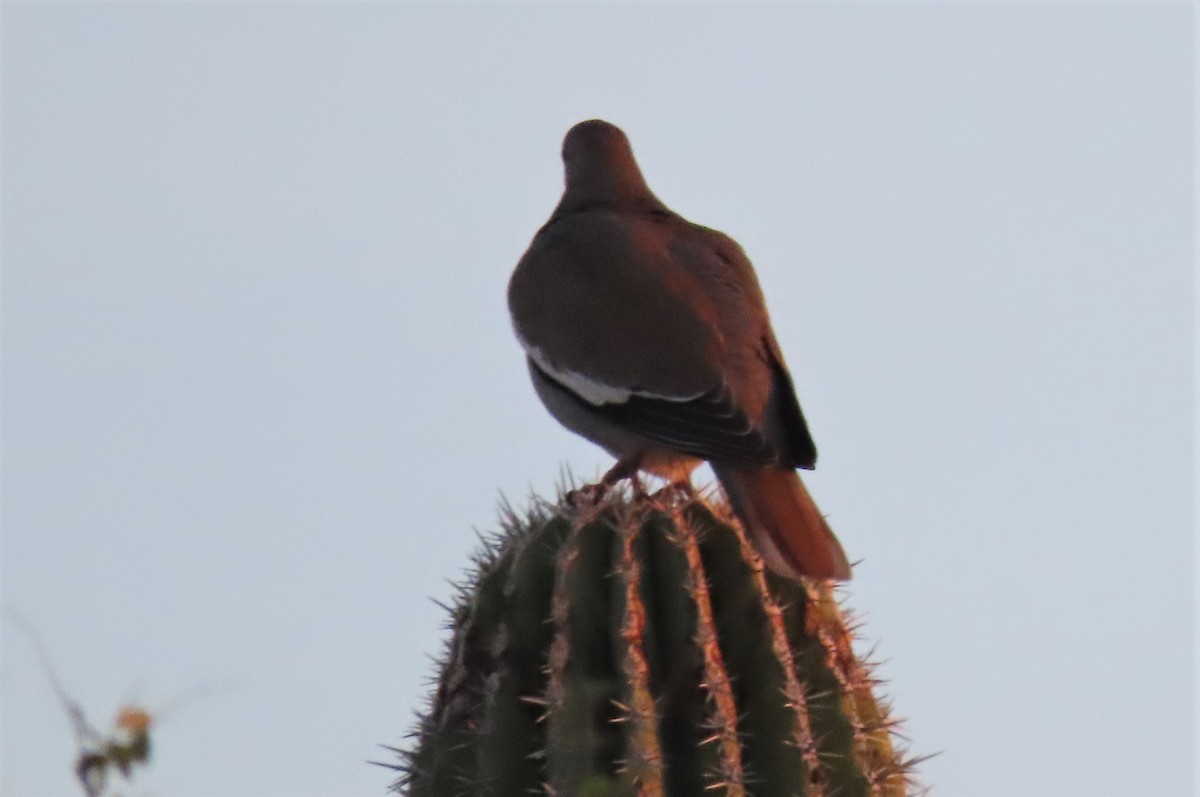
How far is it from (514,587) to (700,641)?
1.32 ft

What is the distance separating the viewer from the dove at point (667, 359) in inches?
180

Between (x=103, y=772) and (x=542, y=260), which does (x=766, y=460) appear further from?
(x=103, y=772)

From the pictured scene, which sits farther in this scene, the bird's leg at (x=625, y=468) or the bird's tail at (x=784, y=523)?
the bird's leg at (x=625, y=468)

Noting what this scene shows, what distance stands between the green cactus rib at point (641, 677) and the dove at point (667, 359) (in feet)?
1.77

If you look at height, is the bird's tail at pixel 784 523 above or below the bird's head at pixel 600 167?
below

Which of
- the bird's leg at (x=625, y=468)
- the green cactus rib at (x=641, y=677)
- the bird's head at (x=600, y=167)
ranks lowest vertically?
the green cactus rib at (x=641, y=677)

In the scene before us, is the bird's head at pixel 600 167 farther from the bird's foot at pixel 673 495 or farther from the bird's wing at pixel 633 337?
the bird's foot at pixel 673 495

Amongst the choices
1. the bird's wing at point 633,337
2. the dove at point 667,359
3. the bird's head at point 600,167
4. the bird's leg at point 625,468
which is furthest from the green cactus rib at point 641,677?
the bird's head at point 600,167

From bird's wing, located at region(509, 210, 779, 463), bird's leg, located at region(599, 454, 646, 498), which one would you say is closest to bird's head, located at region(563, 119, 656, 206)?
bird's wing, located at region(509, 210, 779, 463)

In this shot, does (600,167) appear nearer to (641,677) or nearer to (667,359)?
(667,359)

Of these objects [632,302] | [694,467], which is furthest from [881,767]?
[632,302]

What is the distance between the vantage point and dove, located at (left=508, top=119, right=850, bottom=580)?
15.0ft

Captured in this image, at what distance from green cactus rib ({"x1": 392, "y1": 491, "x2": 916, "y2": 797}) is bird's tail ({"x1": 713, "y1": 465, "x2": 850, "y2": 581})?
116 mm

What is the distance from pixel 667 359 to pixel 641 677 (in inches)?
75.8
